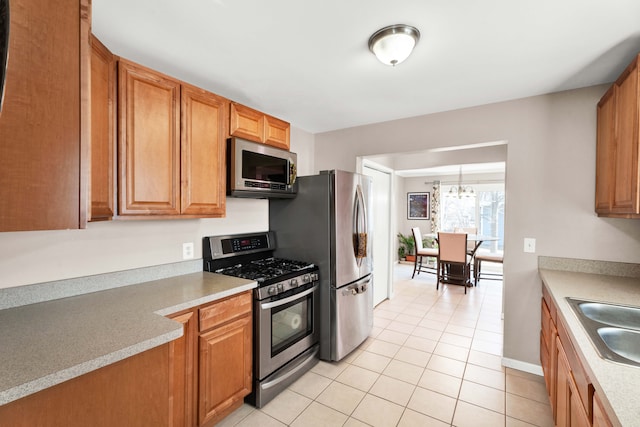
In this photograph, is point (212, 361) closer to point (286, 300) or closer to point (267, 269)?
point (286, 300)

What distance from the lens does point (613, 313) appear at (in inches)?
60.8

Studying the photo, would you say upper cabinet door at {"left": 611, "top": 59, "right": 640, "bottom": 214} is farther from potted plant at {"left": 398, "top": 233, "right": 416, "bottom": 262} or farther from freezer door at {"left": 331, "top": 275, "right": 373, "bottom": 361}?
potted plant at {"left": 398, "top": 233, "right": 416, "bottom": 262}

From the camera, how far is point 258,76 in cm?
216

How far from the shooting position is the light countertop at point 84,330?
945 millimetres

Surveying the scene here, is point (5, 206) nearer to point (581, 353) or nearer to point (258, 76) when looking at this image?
point (258, 76)

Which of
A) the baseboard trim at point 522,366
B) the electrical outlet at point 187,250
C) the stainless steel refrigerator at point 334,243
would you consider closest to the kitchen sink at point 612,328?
the baseboard trim at point 522,366

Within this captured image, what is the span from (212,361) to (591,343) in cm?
190

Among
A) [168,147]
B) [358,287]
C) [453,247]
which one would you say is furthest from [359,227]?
[453,247]

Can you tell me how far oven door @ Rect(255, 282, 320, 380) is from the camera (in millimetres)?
2043

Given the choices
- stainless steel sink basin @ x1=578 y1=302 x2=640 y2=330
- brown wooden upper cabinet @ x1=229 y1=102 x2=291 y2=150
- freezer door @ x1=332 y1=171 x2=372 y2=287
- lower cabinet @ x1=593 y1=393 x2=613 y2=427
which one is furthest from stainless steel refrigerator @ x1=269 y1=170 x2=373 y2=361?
lower cabinet @ x1=593 y1=393 x2=613 y2=427

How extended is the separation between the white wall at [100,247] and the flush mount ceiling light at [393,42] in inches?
70.0

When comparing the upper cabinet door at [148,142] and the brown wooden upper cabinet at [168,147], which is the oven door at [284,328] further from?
the upper cabinet door at [148,142]

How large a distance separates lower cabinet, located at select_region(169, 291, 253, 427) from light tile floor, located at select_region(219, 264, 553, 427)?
0.74 ft

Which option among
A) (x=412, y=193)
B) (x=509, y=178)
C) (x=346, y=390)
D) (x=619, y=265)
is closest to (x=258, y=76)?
(x=509, y=178)
